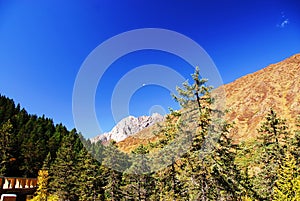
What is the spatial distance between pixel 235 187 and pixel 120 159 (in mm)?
18712

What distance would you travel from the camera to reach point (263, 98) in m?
90.3

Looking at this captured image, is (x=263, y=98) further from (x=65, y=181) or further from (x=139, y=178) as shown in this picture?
(x=65, y=181)

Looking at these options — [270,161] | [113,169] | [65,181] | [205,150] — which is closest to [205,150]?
[205,150]

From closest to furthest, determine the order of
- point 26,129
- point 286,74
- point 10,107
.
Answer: point 26,129, point 10,107, point 286,74

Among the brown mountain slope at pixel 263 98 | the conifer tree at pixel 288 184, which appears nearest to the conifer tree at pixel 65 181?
the conifer tree at pixel 288 184

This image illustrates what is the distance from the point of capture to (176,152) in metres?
17.3

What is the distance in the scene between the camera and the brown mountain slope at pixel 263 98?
74.4m

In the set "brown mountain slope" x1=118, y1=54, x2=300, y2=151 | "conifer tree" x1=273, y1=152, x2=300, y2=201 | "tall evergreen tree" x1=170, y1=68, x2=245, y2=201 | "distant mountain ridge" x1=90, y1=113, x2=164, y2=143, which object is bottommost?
"conifer tree" x1=273, y1=152, x2=300, y2=201

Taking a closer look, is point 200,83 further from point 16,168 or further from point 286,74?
point 286,74

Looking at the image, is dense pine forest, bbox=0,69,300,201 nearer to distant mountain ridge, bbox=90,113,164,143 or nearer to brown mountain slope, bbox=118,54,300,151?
distant mountain ridge, bbox=90,113,164,143

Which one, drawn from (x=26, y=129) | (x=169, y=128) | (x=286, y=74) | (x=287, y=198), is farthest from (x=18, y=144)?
(x=286, y=74)

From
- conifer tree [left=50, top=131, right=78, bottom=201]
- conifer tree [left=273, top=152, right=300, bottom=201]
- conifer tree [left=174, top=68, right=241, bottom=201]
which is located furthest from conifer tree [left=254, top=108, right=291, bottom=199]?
conifer tree [left=50, top=131, right=78, bottom=201]

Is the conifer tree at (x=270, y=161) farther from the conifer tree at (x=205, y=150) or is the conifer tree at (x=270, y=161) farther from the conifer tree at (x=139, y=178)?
the conifer tree at (x=139, y=178)

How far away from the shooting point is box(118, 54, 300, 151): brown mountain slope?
7441 centimetres
